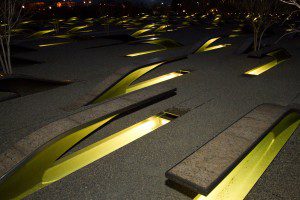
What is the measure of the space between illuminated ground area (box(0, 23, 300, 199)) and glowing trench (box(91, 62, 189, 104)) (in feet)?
1.10

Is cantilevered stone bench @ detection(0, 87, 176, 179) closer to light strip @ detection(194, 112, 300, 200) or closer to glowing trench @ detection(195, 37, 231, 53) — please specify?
light strip @ detection(194, 112, 300, 200)

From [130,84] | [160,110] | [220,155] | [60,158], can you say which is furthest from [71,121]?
[130,84]

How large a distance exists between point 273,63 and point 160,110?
683 cm

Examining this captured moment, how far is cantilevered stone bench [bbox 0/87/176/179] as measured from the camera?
A: 3.54 metres

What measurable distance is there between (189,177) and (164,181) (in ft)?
1.91

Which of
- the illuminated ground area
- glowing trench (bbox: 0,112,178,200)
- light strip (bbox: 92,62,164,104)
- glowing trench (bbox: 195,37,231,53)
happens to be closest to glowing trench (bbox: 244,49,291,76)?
the illuminated ground area

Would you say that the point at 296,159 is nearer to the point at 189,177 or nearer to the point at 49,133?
the point at 189,177

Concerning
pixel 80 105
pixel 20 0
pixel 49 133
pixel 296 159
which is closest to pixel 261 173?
pixel 296 159

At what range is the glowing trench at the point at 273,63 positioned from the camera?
9.02 m

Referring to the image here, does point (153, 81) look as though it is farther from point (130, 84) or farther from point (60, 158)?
point (60, 158)

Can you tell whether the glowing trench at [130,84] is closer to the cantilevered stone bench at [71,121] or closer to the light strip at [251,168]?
the cantilevered stone bench at [71,121]

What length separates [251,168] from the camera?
3.62 metres

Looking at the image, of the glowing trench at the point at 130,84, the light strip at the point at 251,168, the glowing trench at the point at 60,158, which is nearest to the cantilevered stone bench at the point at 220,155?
the light strip at the point at 251,168

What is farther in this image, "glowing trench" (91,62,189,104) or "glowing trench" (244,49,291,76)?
"glowing trench" (244,49,291,76)
